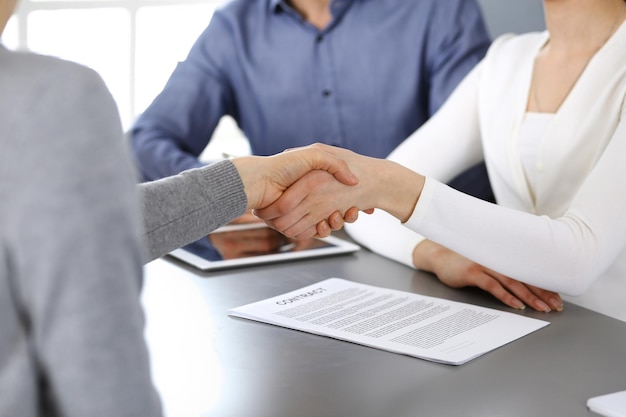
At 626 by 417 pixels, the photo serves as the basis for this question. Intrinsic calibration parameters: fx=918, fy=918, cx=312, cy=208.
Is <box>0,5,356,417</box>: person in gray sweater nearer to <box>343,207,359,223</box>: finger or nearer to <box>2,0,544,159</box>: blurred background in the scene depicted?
<box>343,207,359,223</box>: finger

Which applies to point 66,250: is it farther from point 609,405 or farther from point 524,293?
point 524,293

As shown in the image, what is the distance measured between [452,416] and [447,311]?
1.31ft

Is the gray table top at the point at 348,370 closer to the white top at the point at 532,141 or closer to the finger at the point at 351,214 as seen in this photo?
the finger at the point at 351,214

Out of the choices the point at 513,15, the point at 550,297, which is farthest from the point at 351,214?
the point at 513,15

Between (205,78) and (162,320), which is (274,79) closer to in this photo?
(205,78)

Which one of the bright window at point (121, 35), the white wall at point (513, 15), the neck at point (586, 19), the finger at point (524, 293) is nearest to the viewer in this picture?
the finger at point (524, 293)

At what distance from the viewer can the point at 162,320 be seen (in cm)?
143

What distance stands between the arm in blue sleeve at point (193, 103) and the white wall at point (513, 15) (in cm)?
102

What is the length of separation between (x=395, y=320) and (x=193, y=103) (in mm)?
1385

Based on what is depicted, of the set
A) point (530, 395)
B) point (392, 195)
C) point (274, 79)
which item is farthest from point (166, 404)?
point (274, 79)

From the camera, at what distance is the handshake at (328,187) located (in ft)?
5.18

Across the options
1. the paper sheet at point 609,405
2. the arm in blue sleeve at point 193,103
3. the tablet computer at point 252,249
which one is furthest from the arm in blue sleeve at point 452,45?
the paper sheet at point 609,405

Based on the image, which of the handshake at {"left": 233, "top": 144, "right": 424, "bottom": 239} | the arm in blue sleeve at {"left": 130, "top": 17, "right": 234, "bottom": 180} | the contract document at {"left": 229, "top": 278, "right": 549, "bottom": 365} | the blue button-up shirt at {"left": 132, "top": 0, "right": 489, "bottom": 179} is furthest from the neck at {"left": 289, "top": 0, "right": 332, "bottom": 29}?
the contract document at {"left": 229, "top": 278, "right": 549, "bottom": 365}

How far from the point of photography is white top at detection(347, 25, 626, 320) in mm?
1542
